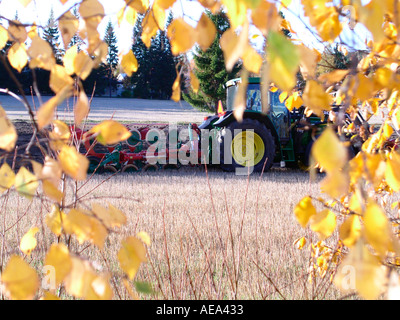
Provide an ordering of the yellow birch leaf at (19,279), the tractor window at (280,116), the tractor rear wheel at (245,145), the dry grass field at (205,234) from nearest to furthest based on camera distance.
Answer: the yellow birch leaf at (19,279) < the dry grass field at (205,234) < the tractor rear wheel at (245,145) < the tractor window at (280,116)

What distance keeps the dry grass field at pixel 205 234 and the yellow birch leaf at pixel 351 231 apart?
0.52 m

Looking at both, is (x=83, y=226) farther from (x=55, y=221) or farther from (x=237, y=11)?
(x=237, y=11)

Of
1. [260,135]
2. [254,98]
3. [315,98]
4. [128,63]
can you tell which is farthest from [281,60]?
[254,98]

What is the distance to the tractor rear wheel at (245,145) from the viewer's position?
7430mm

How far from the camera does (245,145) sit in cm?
785

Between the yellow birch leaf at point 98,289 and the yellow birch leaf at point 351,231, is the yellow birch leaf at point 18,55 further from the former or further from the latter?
the yellow birch leaf at point 351,231

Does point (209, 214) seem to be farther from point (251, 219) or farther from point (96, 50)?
point (96, 50)

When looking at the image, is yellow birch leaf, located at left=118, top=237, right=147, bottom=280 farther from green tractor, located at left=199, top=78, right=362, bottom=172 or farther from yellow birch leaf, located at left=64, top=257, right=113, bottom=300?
green tractor, located at left=199, top=78, right=362, bottom=172

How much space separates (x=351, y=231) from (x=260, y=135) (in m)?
6.65

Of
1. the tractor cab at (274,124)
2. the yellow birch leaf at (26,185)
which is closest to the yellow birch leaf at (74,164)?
the yellow birch leaf at (26,185)

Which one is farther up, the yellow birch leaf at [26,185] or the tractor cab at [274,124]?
the tractor cab at [274,124]

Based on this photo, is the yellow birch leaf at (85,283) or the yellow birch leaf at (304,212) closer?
the yellow birch leaf at (85,283)

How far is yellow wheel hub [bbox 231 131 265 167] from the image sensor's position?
7539 mm

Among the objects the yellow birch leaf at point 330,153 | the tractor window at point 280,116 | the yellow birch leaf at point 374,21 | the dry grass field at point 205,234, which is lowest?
the dry grass field at point 205,234
